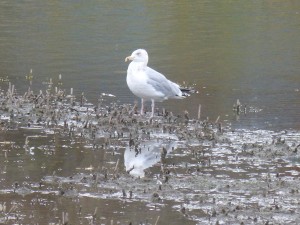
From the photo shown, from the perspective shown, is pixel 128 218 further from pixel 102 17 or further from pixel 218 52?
pixel 102 17

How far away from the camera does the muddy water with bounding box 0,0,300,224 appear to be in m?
9.02

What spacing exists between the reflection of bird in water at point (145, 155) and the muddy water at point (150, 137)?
24 mm

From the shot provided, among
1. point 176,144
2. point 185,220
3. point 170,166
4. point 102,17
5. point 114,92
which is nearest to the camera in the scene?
point 185,220

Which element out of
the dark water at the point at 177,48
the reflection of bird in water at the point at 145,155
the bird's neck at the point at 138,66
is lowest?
the reflection of bird in water at the point at 145,155

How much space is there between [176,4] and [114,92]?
17.5 m

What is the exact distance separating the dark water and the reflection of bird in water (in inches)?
76.1

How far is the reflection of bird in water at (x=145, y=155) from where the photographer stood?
1052 cm

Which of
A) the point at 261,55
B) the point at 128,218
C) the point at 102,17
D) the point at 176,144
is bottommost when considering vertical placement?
the point at 128,218

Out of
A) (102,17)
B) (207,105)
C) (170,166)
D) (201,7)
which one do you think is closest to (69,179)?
(170,166)

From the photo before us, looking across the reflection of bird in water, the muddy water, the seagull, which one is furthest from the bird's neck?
the reflection of bird in water

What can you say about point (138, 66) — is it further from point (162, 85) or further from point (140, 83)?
point (162, 85)

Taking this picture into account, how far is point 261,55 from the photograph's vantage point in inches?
848

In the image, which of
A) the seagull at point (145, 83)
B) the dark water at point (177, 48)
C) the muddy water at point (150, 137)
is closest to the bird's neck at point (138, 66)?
the seagull at point (145, 83)

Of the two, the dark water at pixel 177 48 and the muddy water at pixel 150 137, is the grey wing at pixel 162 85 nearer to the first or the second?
the muddy water at pixel 150 137
